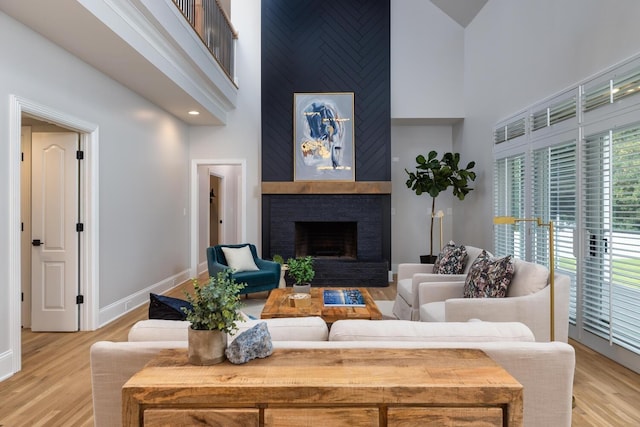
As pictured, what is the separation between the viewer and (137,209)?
5.19 metres

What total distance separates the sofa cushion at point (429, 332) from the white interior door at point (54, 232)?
138 inches

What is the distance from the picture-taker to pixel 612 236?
325cm

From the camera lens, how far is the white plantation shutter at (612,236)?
3.03m

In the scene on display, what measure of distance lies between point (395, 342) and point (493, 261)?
193 cm

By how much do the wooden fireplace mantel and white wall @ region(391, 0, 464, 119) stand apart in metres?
1.24

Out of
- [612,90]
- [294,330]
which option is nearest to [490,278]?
[612,90]

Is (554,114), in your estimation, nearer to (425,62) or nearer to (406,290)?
(406,290)

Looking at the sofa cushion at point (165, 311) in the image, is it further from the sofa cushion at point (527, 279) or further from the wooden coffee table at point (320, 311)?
the sofa cushion at point (527, 279)

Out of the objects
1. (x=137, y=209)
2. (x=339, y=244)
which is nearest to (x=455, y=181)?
(x=339, y=244)

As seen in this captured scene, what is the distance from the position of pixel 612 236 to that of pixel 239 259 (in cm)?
405

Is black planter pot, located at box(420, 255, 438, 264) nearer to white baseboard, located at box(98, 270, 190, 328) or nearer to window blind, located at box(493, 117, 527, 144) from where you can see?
window blind, located at box(493, 117, 527, 144)

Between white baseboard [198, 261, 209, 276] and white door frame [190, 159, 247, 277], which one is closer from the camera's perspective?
white door frame [190, 159, 247, 277]

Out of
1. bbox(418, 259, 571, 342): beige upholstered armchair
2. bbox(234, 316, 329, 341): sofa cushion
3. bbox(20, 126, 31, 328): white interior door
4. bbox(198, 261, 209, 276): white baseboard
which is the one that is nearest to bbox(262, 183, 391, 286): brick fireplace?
bbox(198, 261, 209, 276): white baseboard

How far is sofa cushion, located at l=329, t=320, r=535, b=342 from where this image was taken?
1.64m
